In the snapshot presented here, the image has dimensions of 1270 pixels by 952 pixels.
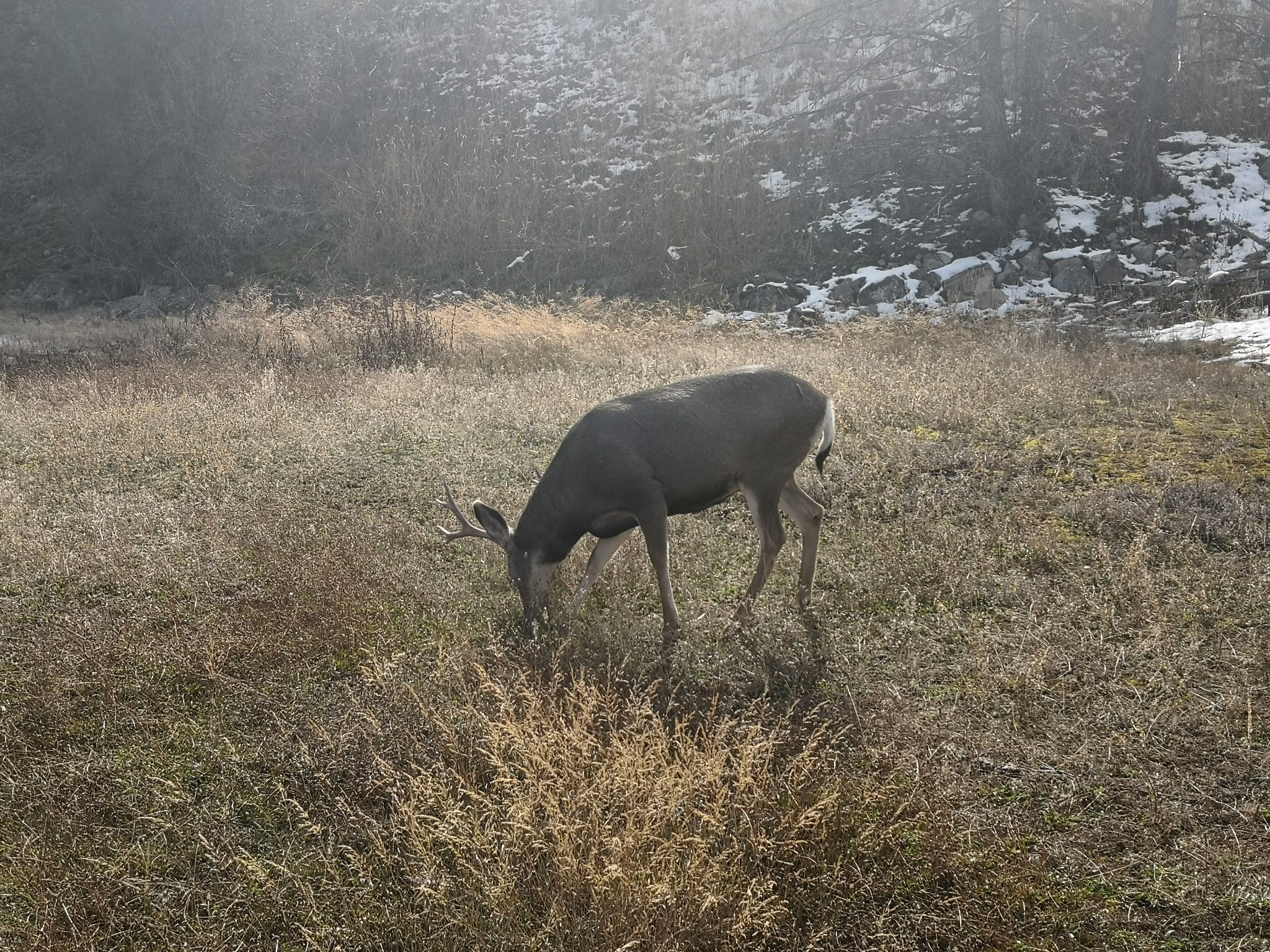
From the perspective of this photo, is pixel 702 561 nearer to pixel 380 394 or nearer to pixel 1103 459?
pixel 1103 459

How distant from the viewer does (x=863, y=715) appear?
4.46 m

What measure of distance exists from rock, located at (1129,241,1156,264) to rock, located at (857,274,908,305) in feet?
13.2

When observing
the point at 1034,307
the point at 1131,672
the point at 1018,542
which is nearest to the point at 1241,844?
the point at 1131,672

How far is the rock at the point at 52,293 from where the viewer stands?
22891 mm

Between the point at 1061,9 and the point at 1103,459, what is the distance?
1444 centimetres

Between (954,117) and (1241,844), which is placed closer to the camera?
(1241,844)

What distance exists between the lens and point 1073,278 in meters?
16.4

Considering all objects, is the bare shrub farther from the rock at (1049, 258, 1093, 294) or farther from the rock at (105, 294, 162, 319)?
the rock at (1049, 258, 1093, 294)

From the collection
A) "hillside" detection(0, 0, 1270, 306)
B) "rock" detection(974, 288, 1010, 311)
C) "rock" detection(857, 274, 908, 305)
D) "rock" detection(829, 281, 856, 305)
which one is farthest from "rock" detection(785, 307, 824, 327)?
"rock" detection(974, 288, 1010, 311)

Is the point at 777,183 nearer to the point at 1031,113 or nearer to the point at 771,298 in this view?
the point at 771,298

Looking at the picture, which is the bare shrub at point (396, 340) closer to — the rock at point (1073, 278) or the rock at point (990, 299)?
the rock at point (990, 299)

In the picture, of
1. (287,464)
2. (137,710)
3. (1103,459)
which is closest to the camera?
(137,710)

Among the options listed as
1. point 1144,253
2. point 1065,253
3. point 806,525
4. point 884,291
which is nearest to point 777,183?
point 884,291

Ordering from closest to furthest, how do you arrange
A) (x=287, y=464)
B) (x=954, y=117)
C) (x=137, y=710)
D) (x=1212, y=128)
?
(x=137, y=710)
(x=287, y=464)
(x=1212, y=128)
(x=954, y=117)
